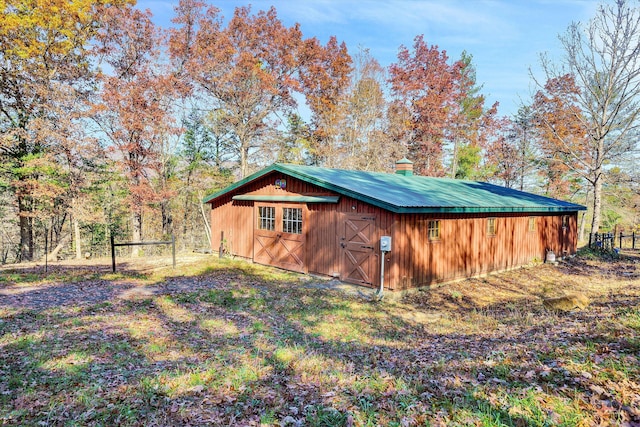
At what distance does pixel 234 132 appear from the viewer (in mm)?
25031

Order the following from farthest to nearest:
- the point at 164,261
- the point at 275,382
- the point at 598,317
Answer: the point at 164,261, the point at 598,317, the point at 275,382

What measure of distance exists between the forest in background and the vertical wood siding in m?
5.29

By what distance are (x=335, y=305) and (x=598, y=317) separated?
201 inches

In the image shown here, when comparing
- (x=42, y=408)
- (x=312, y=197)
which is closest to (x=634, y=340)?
(x=42, y=408)

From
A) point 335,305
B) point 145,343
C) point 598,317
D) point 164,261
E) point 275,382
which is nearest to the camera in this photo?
point 275,382

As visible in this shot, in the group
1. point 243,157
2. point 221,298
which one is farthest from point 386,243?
point 243,157

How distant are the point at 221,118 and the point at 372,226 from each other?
57.3 feet

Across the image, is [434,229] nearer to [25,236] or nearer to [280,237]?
[280,237]

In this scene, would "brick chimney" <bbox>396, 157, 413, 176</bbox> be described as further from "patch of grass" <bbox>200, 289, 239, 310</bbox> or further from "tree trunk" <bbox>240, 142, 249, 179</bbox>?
"tree trunk" <bbox>240, 142, 249, 179</bbox>

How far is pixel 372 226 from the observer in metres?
10.2

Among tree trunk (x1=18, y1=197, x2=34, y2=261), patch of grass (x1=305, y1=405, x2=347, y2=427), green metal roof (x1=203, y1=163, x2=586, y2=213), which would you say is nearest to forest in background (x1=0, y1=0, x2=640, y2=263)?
tree trunk (x1=18, y1=197, x2=34, y2=261)

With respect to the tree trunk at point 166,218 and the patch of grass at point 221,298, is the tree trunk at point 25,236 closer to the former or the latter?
the tree trunk at point 166,218

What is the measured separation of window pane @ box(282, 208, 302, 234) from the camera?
12312 millimetres

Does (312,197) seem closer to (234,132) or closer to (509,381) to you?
(509,381)
